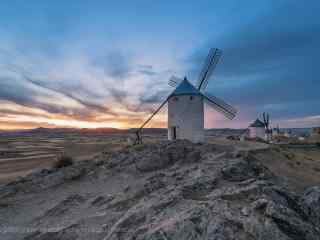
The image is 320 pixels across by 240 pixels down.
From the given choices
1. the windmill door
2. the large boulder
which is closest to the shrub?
the windmill door

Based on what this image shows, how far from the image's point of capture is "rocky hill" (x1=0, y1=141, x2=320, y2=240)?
5781 mm

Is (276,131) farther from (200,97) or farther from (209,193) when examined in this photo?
(209,193)

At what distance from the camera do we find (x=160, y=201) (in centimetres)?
804

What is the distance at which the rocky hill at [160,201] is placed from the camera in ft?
19.0

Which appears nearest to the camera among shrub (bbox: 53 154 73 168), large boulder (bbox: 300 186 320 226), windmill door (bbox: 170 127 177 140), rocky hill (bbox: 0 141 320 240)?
rocky hill (bbox: 0 141 320 240)

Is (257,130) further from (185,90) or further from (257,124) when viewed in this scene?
(185,90)

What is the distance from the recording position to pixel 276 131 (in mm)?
102250

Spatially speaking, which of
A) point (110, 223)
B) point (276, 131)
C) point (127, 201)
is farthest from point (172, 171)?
point (276, 131)

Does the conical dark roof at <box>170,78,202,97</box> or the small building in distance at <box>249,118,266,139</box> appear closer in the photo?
the conical dark roof at <box>170,78,202,97</box>

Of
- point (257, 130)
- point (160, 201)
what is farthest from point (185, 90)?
point (257, 130)

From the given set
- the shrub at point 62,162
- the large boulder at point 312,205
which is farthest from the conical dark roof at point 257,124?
the large boulder at point 312,205

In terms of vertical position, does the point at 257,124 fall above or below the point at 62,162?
above

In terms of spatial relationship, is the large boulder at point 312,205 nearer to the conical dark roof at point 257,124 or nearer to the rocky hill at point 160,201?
the rocky hill at point 160,201

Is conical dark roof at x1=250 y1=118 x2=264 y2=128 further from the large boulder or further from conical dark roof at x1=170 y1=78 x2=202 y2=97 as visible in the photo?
the large boulder
